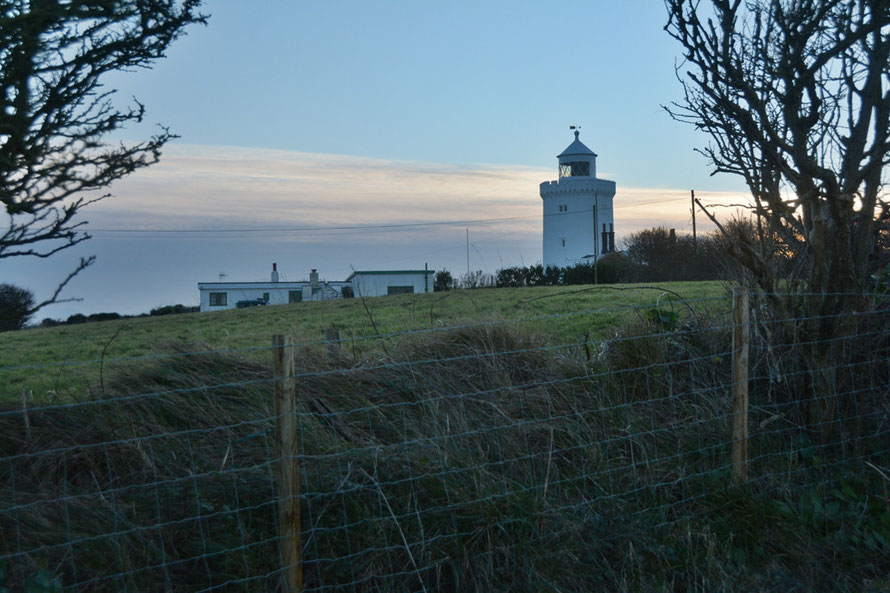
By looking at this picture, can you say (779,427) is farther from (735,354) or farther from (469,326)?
(469,326)

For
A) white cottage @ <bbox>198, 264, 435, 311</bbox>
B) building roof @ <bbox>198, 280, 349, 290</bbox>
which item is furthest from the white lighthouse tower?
building roof @ <bbox>198, 280, 349, 290</bbox>

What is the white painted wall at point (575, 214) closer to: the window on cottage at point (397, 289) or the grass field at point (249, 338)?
the window on cottage at point (397, 289)

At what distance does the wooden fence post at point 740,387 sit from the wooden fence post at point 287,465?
2.89 metres

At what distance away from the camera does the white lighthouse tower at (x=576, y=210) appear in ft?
172

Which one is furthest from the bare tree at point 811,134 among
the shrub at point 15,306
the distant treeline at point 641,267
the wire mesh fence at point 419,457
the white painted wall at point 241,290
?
the white painted wall at point 241,290

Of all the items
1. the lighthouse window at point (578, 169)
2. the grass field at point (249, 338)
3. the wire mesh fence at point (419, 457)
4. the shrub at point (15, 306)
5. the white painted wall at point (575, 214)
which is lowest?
the wire mesh fence at point (419, 457)

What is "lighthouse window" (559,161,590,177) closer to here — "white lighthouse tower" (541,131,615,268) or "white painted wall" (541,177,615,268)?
"white lighthouse tower" (541,131,615,268)

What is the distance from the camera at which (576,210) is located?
52.3 meters

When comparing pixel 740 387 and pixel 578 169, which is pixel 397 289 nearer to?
pixel 578 169

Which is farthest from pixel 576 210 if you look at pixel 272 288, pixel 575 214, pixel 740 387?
pixel 740 387

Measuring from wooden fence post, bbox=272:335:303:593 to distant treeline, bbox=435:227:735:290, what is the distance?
28032mm

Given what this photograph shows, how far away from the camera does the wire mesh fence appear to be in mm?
3852

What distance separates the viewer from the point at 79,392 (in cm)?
558

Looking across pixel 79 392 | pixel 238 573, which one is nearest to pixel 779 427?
pixel 238 573
